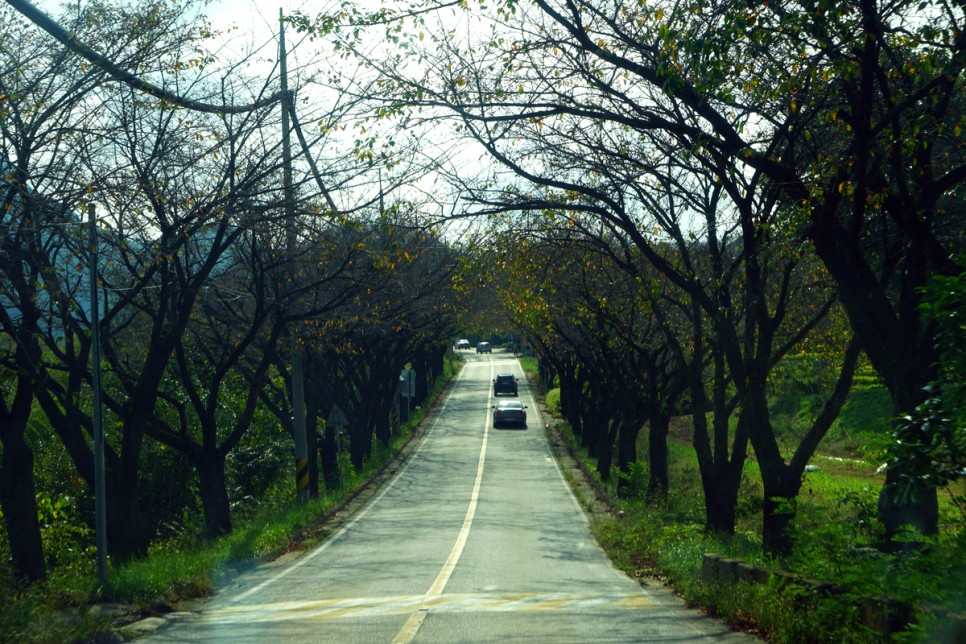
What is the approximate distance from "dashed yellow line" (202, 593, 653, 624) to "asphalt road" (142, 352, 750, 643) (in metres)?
0.01

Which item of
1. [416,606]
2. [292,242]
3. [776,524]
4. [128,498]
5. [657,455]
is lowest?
[416,606]

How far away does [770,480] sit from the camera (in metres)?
13.1

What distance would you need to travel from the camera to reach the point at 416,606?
11.5 meters

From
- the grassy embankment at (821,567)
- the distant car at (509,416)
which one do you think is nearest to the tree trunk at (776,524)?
the grassy embankment at (821,567)

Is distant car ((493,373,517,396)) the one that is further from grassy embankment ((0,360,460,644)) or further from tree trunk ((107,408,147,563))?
tree trunk ((107,408,147,563))

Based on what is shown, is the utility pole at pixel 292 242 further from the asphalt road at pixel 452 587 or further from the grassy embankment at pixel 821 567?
the grassy embankment at pixel 821 567

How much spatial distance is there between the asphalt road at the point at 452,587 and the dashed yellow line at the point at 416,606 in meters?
0.01

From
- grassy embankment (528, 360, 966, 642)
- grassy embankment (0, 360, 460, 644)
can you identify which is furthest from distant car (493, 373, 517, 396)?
grassy embankment (528, 360, 966, 642)

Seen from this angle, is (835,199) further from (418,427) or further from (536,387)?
(536,387)

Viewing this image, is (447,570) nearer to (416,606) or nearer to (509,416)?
(416,606)

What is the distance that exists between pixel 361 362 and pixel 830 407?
1073 inches

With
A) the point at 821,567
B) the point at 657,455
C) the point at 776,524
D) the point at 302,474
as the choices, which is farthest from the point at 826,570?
the point at 657,455

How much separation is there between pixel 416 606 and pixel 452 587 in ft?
7.22

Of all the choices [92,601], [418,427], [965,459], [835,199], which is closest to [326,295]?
[92,601]
